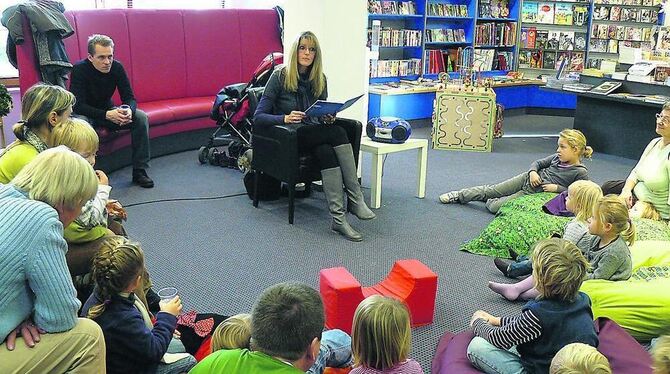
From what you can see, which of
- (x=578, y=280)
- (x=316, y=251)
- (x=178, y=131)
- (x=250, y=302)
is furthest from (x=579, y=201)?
(x=178, y=131)

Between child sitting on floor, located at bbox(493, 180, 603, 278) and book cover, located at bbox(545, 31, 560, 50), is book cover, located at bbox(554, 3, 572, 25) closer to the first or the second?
book cover, located at bbox(545, 31, 560, 50)

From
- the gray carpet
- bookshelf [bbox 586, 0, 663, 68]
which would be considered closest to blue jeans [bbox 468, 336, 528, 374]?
the gray carpet

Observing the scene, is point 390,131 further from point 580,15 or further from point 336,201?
point 580,15

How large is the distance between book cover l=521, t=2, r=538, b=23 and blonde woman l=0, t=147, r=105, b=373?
28.3ft

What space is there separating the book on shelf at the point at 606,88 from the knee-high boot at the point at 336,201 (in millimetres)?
3733

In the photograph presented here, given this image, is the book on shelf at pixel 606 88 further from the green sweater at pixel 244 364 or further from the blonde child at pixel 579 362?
the green sweater at pixel 244 364

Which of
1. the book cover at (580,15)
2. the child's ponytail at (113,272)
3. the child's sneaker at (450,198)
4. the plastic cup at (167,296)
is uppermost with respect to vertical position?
the book cover at (580,15)

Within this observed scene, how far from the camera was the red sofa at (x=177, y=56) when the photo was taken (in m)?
6.04

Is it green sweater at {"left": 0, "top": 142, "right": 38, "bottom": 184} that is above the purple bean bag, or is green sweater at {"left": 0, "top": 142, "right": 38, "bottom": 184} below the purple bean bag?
above

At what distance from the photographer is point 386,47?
8.29 m

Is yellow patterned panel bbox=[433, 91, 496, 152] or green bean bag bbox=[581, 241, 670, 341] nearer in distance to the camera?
green bean bag bbox=[581, 241, 670, 341]

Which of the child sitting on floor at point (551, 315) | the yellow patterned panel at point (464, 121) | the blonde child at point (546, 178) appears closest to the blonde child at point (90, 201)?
the child sitting on floor at point (551, 315)

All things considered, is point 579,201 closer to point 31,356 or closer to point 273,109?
point 273,109

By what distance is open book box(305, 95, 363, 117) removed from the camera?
4.23 metres
